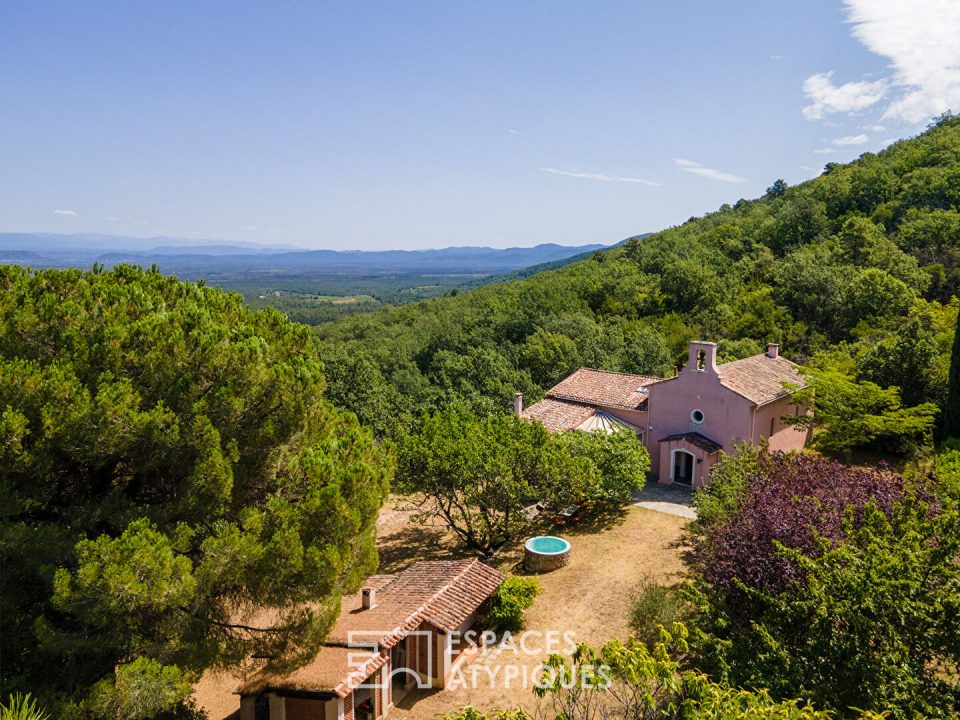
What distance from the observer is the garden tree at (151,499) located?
356 inches

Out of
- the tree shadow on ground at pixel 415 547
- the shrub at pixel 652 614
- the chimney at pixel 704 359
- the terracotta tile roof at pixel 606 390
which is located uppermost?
the chimney at pixel 704 359

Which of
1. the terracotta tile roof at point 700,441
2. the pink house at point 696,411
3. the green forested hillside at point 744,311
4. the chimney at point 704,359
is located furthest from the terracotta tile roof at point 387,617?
the green forested hillside at point 744,311

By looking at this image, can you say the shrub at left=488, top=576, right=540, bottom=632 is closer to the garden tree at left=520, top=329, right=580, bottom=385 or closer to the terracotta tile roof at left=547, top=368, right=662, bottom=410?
the terracotta tile roof at left=547, top=368, right=662, bottom=410

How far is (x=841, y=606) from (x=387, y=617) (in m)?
9.80

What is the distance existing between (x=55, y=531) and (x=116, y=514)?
82cm

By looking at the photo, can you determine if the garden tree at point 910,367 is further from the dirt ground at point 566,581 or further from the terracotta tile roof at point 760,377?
the dirt ground at point 566,581

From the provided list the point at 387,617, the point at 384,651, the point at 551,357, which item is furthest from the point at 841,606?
the point at 551,357

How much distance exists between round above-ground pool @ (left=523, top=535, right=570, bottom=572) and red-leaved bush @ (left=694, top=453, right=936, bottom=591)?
6.39 meters

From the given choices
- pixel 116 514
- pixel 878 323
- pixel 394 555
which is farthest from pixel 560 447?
pixel 878 323

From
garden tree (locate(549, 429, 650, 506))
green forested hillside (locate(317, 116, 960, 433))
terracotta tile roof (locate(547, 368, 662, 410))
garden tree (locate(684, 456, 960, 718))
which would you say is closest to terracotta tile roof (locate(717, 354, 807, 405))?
green forested hillside (locate(317, 116, 960, 433))

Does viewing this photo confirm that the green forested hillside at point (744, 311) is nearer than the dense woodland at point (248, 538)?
No

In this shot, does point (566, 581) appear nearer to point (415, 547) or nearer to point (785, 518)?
point (415, 547)

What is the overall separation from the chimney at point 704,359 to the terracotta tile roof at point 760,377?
730 millimetres

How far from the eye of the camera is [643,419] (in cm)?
3052
